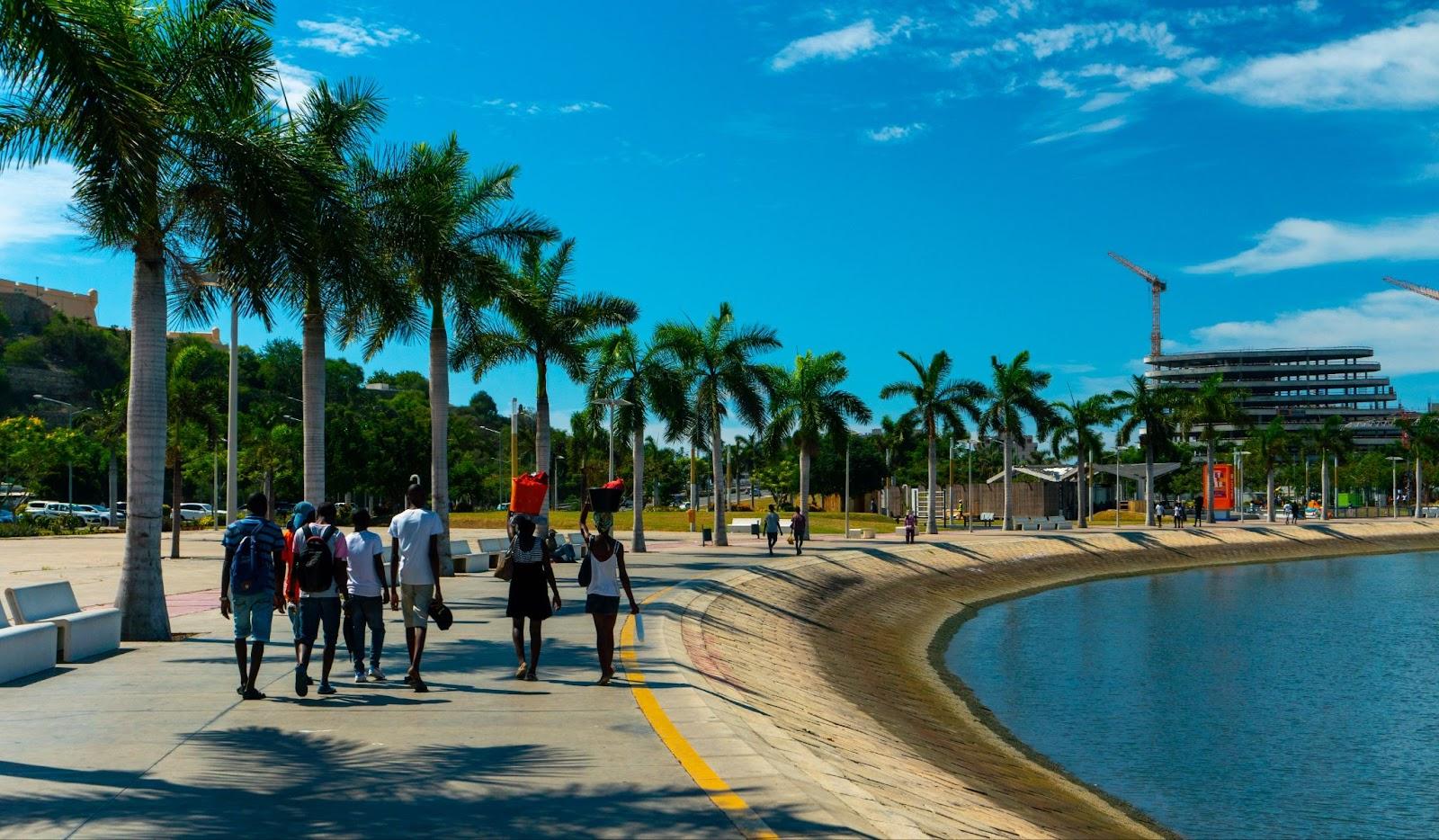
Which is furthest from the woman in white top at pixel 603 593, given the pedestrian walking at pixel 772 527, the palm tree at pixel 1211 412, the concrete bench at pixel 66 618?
the palm tree at pixel 1211 412

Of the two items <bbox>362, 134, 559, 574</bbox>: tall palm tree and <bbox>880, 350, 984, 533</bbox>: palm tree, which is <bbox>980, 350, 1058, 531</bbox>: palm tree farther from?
<bbox>362, 134, 559, 574</bbox>: tall palm tree

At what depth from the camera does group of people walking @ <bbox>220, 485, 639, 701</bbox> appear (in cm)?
1081

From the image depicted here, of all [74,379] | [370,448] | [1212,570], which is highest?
[74,379]

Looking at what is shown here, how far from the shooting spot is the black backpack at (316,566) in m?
11.1

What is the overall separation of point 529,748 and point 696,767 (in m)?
1.37

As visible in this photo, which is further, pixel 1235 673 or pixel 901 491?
pixel 901 491

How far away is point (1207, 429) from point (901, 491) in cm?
2364

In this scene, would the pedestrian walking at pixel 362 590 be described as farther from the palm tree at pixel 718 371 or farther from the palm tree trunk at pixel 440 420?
the palm tree at pixel 718 371

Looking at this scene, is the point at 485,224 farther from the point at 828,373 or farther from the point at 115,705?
the point at 828,373

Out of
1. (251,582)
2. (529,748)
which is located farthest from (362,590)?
(529,748)

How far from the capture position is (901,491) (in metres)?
94.6

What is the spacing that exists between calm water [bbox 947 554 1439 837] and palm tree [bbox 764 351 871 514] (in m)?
11.8

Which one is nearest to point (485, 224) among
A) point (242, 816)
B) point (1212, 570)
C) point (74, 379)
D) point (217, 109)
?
point (217, 109)

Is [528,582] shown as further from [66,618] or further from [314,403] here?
[314,403]
